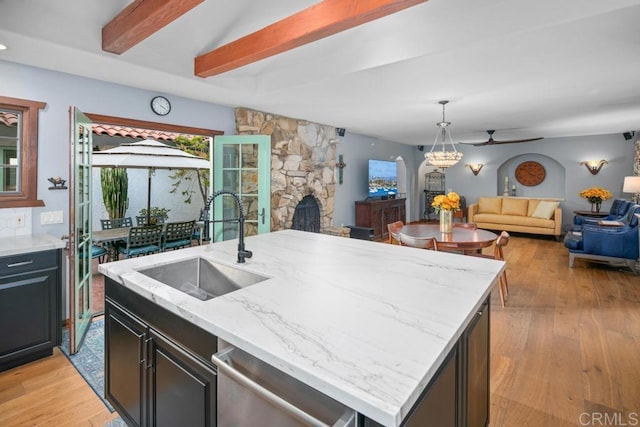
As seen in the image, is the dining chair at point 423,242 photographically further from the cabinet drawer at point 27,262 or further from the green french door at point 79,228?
the cabinet drawer at point 27,262

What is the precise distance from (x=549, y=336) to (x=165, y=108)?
4360 millimetres

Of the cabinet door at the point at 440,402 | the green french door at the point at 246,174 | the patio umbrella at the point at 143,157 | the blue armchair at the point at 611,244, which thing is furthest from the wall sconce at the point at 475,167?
the cabinet door at the point at 440,402

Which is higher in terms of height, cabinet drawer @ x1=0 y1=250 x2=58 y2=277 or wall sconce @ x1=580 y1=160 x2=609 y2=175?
wall sconce @ x1=580 y1=160 x2=609 y2=175

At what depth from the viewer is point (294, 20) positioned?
2125 millimetres

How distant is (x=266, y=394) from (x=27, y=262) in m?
2.43

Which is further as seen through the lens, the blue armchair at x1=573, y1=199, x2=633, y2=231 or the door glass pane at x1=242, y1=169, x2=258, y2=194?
the blue armchair at x1=573, y1=199, x2=633, y2=231

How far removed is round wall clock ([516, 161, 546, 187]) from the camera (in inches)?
334

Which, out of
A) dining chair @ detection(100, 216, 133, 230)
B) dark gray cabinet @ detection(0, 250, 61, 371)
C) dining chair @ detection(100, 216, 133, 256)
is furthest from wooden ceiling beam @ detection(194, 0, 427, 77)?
dining chair @ detection(100, 216, 133, 230)

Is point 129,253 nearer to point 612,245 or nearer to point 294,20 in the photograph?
point 294,20

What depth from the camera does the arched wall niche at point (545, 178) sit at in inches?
326

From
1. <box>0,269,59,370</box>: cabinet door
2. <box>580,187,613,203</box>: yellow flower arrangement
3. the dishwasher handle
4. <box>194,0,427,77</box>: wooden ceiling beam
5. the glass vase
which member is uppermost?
<box>194,0,427,77</box>: wooden ceiling beam

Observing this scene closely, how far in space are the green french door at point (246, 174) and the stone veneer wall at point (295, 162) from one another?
0.36 m

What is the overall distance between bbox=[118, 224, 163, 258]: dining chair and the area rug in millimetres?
1185

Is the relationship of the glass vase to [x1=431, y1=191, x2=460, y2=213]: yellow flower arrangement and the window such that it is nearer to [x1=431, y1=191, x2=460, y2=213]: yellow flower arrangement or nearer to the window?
[x1=431, y1=191, x2=460, y2=213]: yellow flower arrangement
